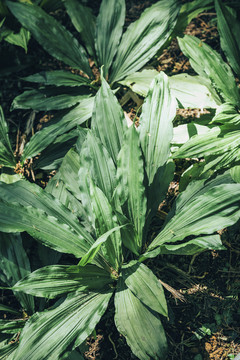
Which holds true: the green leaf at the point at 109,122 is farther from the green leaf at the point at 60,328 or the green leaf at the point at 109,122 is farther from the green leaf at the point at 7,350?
the green leaf at the point at 7,350

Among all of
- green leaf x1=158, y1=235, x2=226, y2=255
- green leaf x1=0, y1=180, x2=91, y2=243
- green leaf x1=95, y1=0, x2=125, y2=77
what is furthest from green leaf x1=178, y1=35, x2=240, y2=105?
green leaf x1=0, y1=180, x2=91, y2=243

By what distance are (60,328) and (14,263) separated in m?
0.35

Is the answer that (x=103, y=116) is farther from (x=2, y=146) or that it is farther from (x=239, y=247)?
(x=239, y=247)

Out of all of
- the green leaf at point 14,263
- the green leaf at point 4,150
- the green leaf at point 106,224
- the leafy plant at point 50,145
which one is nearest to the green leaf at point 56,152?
the leafy plant at point 50,145

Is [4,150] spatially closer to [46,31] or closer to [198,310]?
[46,31]

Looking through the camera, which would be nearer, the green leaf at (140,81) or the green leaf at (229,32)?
the green leaf at (229,32)

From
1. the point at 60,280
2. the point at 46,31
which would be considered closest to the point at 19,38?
the point at 46,31

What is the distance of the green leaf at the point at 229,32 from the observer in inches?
54.0

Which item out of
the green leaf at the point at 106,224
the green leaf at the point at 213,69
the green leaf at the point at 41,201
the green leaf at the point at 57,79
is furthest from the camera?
the green leaf at the point at 57,79

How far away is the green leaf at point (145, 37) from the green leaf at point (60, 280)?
992 mm

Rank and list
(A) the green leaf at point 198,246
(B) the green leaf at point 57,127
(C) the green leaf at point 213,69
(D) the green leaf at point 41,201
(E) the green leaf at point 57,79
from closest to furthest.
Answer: (A) the green leaf at point 198,246
(D) the green leaf at point 41,201
(C) the green leaf at point 213,69
(B) the green leaf at point 57,127
(E) the green leaf at point 57,79

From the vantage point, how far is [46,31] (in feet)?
5.27

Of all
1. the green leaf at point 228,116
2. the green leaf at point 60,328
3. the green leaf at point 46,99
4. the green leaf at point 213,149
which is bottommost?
the green leaf at point 60,328

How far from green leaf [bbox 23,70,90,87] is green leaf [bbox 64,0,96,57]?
190 millimetres
